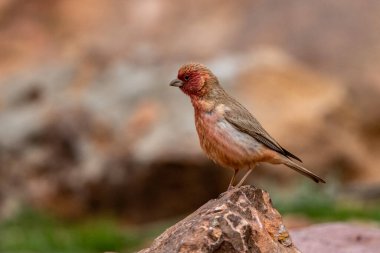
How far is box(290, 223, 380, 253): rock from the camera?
737 cm

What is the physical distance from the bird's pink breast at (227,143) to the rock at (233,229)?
3.31 feet

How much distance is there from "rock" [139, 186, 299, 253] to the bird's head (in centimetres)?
145

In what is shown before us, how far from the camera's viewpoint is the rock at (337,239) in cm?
737

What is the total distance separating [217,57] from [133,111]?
1773 millimetres

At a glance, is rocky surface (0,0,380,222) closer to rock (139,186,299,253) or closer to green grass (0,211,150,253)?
green grass (0,211,150,253)

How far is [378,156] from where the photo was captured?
632 inches

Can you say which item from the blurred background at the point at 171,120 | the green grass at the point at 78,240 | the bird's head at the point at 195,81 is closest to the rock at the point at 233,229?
the bird's head at the point at 195,81

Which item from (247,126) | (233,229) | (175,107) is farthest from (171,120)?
(233,229)

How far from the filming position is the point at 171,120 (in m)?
15.4

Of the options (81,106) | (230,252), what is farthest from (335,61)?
(230,252)

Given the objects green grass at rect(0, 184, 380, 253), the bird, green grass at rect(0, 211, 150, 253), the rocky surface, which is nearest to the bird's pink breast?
the bird

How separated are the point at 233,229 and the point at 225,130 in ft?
5.60

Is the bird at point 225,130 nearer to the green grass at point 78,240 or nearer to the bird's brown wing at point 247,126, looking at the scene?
the bird's brown wing at point 247,126

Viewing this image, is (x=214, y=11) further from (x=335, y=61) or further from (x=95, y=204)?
(x=95, y=204)
